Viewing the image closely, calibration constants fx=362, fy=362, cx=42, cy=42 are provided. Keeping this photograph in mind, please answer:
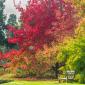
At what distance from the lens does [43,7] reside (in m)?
34.9

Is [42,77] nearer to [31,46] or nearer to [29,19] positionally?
[31,46]

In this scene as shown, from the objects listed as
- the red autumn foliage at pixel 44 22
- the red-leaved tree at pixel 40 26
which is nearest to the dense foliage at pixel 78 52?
the red autumn foliage at pixel 44 22

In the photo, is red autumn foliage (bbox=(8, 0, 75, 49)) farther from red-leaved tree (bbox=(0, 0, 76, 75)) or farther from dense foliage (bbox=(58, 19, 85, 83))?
dense foliage (bbox=(58, 19, 85, 83))

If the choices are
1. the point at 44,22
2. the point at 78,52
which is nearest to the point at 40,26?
the point at 44,22

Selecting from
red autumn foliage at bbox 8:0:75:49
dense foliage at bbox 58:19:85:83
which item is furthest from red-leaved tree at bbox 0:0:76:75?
dense foliage at bbox 58:19:85:83

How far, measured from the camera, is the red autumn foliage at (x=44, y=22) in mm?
32875

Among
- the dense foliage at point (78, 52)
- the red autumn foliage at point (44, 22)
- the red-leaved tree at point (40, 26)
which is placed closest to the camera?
the dense foliage at point (78, 52)

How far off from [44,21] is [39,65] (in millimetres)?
4177

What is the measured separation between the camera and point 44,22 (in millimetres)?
33875

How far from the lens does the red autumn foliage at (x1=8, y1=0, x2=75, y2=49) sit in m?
32.9

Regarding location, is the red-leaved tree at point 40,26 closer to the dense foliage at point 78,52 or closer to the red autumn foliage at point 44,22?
the red autumn foliage at point 44,22

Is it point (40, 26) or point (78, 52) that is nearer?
point (78, 52)

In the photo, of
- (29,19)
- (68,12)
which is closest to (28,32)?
(29,19)

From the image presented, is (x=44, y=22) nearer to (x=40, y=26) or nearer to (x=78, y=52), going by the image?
(x=40, y=26)
